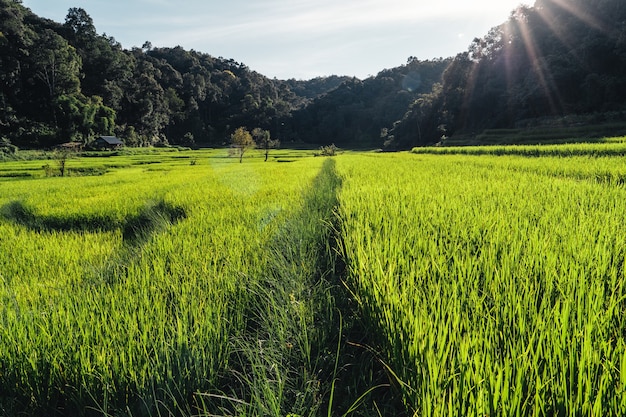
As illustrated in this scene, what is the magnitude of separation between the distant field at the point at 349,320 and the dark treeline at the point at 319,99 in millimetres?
32358

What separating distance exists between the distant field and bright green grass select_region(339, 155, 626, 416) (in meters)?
0.01

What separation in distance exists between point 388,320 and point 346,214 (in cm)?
216

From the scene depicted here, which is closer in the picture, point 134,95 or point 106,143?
point 106,143

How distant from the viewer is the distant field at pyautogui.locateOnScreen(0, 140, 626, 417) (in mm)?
983

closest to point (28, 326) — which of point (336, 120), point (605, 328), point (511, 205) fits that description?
point (605, 328)

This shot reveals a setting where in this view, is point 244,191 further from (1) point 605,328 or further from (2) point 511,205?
(1) point 605,328

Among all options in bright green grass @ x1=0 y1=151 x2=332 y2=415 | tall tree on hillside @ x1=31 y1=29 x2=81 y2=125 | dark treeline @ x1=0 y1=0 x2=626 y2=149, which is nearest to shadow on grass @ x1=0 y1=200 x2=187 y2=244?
bright green grass @ x1=0 y1=151 x2=332 y2=415

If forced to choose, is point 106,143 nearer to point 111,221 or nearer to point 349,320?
point 111,221

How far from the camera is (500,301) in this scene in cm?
139

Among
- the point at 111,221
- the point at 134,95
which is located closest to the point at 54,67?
the point at 134,95

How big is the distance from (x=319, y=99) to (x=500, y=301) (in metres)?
85.7

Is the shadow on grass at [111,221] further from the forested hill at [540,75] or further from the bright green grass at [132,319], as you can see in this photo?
the forested hill at [540,75]

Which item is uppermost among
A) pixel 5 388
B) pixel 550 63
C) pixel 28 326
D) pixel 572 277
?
pixel 550 63

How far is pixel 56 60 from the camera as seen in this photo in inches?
1916
